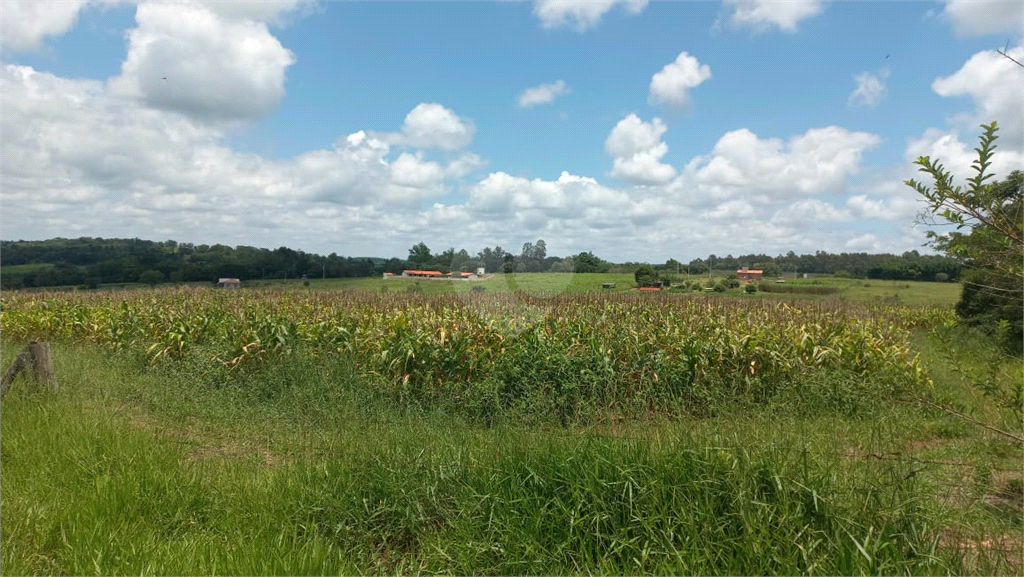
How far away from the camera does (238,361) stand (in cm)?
889

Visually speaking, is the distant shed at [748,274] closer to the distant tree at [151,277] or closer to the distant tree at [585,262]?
the distant tree at [585,262]

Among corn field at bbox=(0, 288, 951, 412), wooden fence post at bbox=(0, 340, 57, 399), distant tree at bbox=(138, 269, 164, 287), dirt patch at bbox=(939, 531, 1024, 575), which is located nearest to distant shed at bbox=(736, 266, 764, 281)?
corn field at bbox=(0, 288, 951, 412)

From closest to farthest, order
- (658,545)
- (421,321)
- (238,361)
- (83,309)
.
A: 1. (658,545)
2. (238,361)
3. (421,321)
4. (83,309)

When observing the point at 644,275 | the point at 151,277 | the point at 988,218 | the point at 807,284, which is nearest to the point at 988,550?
the point at 988,218

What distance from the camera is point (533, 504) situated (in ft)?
11.5

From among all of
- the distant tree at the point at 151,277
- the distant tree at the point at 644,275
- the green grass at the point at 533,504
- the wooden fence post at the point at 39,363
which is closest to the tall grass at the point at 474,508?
the green grass at the point at 533,504

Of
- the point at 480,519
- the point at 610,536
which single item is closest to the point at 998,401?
the point at 610,536

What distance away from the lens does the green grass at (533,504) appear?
113 inches

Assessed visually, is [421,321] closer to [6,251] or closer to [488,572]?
[488,572]

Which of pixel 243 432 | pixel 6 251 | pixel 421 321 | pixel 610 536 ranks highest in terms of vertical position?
pixel 6 251

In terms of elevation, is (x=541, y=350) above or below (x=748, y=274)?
below

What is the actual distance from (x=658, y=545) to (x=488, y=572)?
39.9 inches

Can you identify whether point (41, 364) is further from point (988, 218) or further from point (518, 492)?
point (988, 218)

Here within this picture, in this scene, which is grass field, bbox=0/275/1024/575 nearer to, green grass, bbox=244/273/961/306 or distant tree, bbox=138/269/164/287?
green grass, bbox=244/273/961/306
